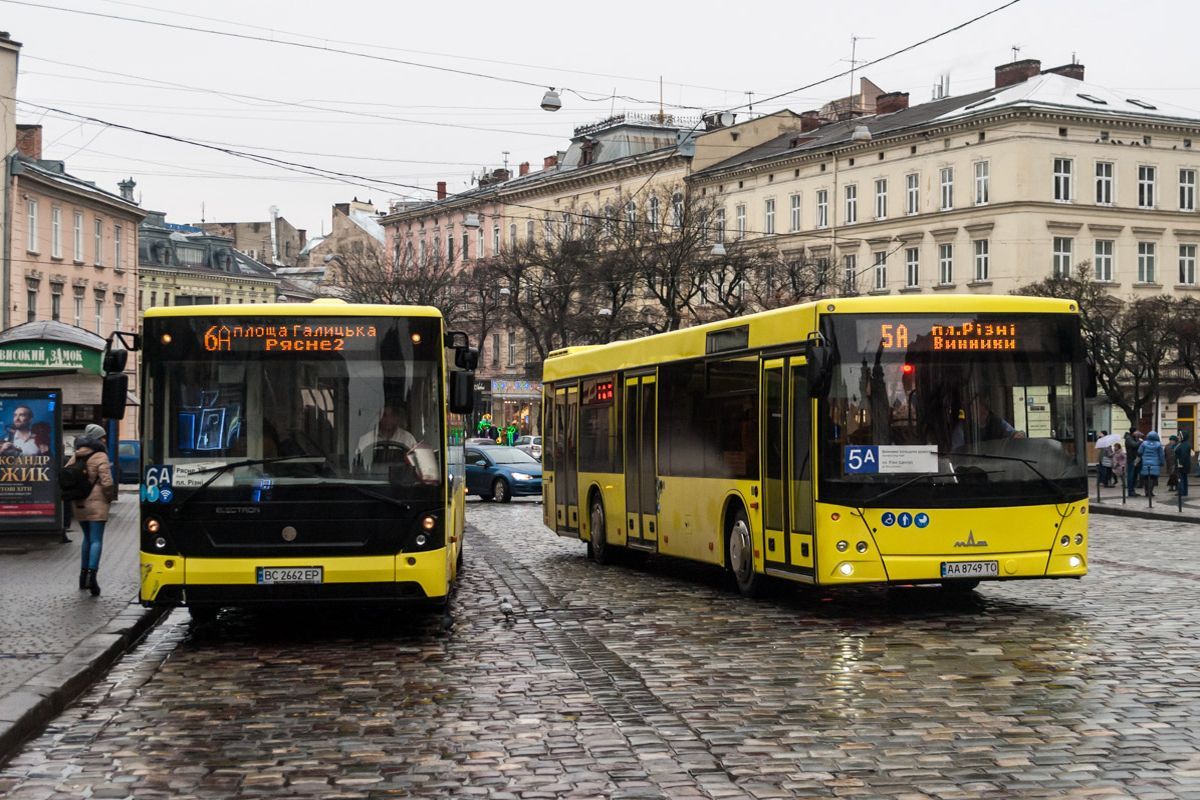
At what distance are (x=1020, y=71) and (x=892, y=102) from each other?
25.9 ft

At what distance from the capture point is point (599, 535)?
21391 millimetres

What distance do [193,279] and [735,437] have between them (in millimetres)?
97695

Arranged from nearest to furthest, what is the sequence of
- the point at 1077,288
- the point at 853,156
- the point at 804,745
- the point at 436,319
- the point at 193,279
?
1. the point at 804,745
2. the point at 436,319
3. the point at 1077,288
4. the point at 853,156
5. the point at 193,279

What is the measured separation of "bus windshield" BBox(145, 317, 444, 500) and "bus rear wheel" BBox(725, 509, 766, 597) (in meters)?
4.13

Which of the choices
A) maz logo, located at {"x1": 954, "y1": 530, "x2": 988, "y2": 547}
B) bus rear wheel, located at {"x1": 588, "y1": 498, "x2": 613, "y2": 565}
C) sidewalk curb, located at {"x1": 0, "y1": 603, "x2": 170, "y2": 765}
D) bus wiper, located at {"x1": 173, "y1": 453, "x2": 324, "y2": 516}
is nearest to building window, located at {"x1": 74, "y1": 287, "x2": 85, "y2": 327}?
bus rear wheel, located at {"x1": 588, "y1": 498, "x2": 613, "y2": 565}

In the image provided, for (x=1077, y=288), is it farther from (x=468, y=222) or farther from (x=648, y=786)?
(x=648, y=786)

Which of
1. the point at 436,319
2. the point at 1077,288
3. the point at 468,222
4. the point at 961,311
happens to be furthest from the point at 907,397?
the point at 468,222

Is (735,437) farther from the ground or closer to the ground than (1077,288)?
closer to the ground

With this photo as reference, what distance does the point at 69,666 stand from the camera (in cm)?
1089

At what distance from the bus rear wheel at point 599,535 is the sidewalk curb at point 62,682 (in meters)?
7.98

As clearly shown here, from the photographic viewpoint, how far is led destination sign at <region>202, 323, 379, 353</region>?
42.8ft

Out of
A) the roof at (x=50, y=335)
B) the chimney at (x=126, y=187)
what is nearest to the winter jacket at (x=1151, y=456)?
the roof at (x=50, y=335)

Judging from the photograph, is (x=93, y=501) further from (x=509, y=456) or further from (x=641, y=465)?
(x=509, y=456)

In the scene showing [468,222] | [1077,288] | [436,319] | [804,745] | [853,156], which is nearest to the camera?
[804,745]
